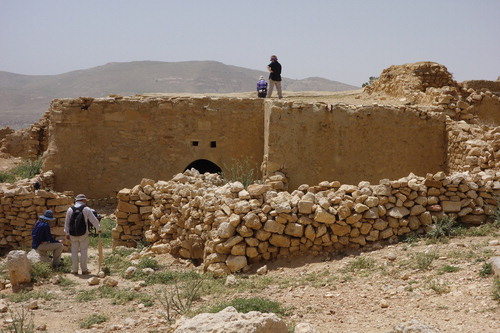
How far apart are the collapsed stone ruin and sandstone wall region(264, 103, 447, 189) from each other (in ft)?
0.07

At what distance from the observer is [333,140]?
37.3 ft

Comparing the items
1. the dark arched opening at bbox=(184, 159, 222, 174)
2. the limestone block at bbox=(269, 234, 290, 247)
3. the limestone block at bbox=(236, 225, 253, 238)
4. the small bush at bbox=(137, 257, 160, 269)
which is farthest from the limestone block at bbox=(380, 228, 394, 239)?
the dark arched opening at bbox=(184, 159, 222, 174)

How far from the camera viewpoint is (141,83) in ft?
274

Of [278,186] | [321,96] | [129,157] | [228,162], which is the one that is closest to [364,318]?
[278,186]

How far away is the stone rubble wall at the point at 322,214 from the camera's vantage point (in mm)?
6805

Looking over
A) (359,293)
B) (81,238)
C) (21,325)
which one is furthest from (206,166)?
(21,325)

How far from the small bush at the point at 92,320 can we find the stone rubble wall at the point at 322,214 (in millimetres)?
1598

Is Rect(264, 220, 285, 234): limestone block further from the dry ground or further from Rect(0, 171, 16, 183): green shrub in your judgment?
Rect(0, 171, 16, 183): green shrub

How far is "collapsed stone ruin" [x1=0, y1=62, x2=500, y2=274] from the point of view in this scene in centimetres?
689

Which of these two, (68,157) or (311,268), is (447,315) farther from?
(68,157)

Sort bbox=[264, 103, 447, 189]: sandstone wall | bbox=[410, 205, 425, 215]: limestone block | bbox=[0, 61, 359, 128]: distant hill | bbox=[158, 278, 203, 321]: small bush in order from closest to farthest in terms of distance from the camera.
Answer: bbox=[158, 278, 203, 321]: small bush < bbox=[410, 205, 425, 215]: limestone block < bbox=[264, 103, 447, 189]: sandstone wall < bbox=[0, 61, 359, 128]: distant hill

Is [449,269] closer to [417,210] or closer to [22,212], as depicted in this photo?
[417,210]

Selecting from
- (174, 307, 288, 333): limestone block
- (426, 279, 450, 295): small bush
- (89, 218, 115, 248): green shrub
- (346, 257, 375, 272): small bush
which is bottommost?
(89, 218, 115, 248): green shrub

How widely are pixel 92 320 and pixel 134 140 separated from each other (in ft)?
26.0
